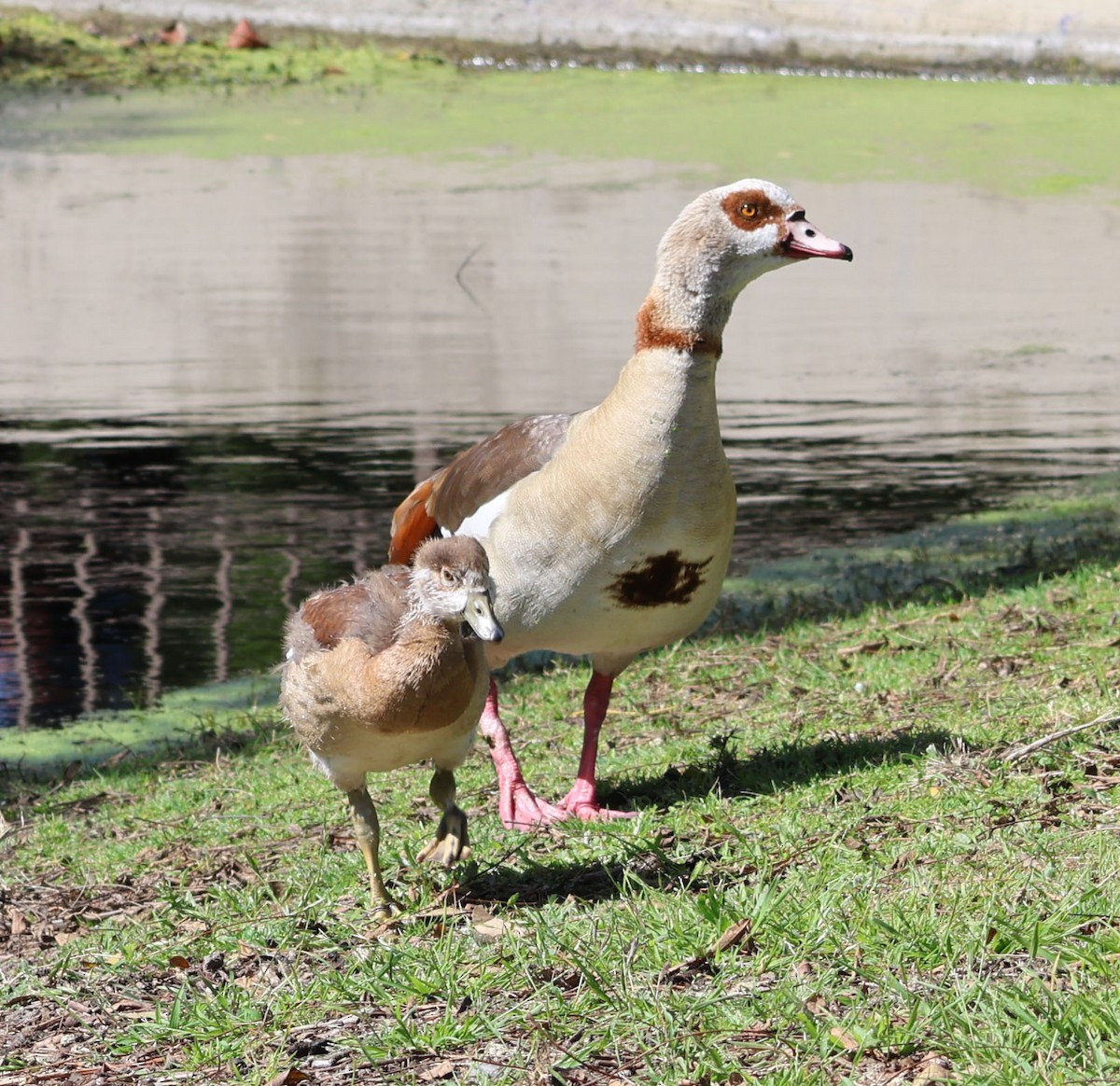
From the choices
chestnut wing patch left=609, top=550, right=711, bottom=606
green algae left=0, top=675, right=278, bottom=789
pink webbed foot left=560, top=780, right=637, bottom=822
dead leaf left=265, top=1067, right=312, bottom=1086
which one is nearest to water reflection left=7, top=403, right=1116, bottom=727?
green algae left=0, top=675, right=278, bottom=789

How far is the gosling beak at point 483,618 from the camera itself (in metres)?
4.50

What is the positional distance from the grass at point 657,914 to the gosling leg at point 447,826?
8 centimetres

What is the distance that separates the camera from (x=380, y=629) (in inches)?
186

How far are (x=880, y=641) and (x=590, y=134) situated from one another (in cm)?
2539

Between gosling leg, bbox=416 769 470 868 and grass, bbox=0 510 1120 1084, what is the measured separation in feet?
0.25

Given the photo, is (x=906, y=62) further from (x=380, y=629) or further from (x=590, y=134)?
(x=380, y=629)

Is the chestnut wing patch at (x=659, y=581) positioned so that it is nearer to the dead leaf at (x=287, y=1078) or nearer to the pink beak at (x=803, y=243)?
the pink beak at (x=803, y=243)

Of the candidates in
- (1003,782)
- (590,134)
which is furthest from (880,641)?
(590,134)

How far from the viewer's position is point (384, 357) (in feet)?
61.0

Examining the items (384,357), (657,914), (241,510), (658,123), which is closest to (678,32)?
(658,123)

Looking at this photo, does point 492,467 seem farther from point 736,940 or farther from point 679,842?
point 736,940

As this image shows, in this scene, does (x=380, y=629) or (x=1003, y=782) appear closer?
(x=380, y=629)

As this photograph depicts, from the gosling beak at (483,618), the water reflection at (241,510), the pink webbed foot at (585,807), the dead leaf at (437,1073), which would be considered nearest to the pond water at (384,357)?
the water reflection at (241,510)

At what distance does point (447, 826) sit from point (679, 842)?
30.0 inches
